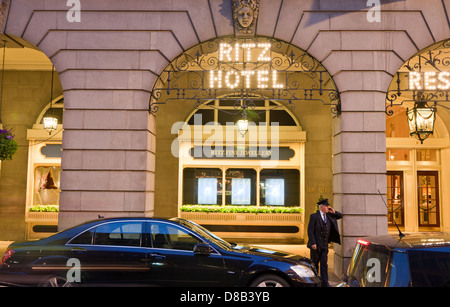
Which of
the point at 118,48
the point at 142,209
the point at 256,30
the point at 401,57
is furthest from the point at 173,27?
the point at 401,57

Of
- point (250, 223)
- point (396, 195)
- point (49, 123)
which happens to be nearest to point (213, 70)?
point (250, 223)

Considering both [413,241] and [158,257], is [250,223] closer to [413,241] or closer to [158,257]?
[158,257]

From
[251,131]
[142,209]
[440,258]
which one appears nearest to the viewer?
[440,258]

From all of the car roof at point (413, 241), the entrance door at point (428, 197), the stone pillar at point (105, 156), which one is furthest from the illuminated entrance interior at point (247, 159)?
the car roof at point (413, 241)

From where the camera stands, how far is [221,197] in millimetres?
14508

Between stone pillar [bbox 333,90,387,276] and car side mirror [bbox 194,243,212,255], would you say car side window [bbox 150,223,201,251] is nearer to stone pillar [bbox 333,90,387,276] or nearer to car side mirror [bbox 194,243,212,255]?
→ car side mirror [bbox 194,243,212,255]

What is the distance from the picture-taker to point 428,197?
1466 centimetres

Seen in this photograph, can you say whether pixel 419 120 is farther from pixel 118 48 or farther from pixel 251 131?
pixel 118 48

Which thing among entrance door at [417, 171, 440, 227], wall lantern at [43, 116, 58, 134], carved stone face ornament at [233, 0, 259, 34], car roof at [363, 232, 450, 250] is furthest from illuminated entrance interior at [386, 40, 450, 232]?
wall lantern at [43, 116, 58, 134]

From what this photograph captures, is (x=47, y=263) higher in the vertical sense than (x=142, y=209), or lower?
lower

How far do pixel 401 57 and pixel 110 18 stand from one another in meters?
7.58

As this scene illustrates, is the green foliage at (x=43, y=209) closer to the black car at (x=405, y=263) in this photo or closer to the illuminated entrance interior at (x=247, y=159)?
the illuminated entrance interior at (x=247, y=159)

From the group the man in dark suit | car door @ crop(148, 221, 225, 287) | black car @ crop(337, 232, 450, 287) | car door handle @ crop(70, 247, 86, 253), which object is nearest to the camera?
black car @ crop(337, 232, 450, 287)

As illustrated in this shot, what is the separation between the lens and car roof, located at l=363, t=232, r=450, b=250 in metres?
4.02
